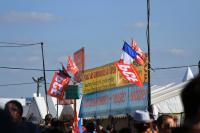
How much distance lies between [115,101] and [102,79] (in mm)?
3171

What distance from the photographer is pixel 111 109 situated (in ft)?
90.7

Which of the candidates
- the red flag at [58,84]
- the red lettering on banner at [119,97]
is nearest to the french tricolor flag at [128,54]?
the red lettering on banner at [119,97]

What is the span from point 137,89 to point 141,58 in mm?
1279

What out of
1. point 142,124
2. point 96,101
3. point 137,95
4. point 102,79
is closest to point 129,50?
point 137,95

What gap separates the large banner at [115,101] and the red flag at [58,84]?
2288 mm

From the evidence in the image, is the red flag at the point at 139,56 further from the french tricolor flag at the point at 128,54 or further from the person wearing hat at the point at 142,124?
the person wearing hat at the point at 142,124

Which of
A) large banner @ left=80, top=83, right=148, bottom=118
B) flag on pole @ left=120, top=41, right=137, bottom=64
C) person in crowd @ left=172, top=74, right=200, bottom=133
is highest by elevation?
flag on pole @ left=120, top=41, right=137, bottom=64

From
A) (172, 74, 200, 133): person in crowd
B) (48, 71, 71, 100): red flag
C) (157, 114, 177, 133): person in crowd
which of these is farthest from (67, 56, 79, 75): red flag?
(172, 74, 200, 133): person in crowd

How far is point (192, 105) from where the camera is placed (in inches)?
87.5

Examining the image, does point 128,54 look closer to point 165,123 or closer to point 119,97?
point 119,97

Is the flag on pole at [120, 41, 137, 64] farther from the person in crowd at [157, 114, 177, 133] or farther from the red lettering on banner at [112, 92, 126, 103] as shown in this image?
the person in crowd at [157, 114, 177, 133]

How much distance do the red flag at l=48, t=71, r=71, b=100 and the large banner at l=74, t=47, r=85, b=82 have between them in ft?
3.70

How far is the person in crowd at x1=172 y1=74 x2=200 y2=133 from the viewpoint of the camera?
2.21 meters

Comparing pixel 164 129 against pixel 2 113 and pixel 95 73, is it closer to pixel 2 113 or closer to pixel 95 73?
pixel 2 113
